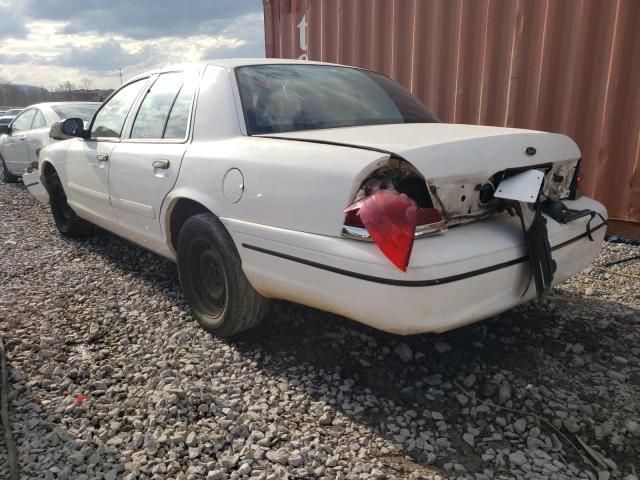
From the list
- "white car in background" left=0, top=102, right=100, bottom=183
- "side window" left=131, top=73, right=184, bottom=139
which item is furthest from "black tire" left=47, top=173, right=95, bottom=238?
"white car in background" left=0, top=102, right=100, bottom=183

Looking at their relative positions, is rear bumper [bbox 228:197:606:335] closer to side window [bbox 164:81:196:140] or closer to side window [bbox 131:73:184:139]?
side window [bbox 164:81:196:140]

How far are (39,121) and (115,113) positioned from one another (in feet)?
15.5

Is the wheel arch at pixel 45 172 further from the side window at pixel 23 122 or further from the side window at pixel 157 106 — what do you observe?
the side window at pixel 23 122

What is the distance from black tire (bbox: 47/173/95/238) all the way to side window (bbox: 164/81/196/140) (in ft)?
7.45

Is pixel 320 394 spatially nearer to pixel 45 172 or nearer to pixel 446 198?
pixel 446 198

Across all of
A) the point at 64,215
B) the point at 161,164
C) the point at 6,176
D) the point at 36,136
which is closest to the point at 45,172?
the point at 64,215

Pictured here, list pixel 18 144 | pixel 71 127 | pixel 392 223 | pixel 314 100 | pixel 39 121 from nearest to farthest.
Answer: pixel 392 223, pixel 314 100, pixel 71 127, pixel 39 121, pixel 18 144

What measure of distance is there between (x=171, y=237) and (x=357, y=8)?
3.77 meters

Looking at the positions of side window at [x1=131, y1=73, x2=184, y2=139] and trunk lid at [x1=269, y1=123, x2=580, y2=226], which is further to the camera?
side window at [x1=131, y1=73, x2=184, y2=139]

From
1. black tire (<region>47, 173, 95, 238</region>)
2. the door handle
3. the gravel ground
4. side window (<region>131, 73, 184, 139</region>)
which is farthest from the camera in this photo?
black tire (<region>47, 173, 95, 238</region>)

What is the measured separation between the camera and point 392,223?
74.6 inches

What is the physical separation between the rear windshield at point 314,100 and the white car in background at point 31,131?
5.20 metres

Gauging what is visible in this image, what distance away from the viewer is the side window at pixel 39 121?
7730 mm

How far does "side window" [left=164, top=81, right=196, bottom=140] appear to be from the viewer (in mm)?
3092
